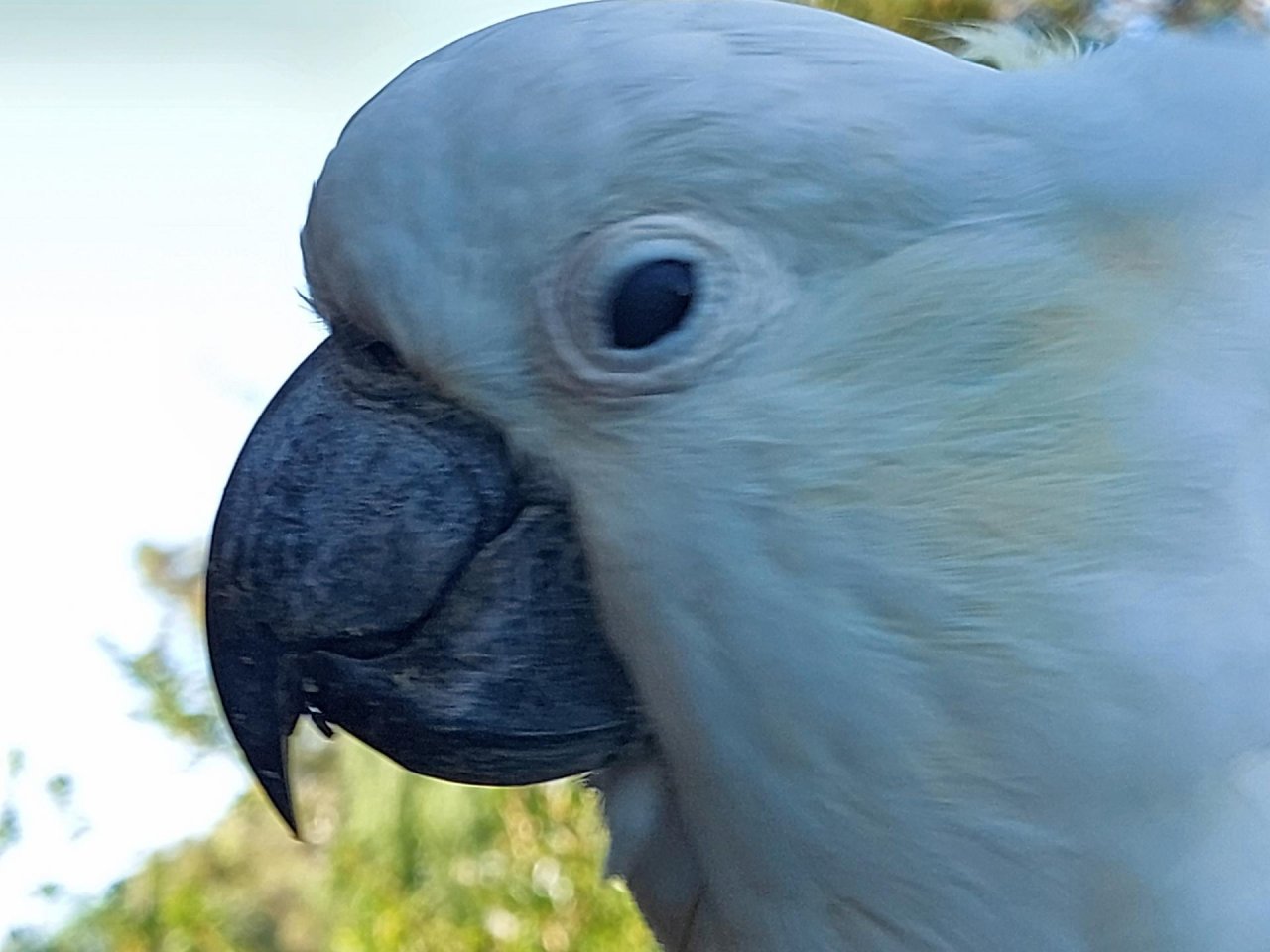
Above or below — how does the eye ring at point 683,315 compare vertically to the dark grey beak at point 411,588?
above

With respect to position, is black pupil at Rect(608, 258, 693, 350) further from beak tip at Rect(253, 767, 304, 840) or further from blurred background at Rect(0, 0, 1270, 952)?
blurred background at Rect(0, 0, 1270, 952)

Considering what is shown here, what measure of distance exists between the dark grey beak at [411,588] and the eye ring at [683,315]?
0.08 m

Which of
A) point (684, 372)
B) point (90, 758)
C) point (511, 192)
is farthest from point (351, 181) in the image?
point (90, 758)

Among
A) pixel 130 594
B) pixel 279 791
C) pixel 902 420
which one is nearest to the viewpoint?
pixel 902 420

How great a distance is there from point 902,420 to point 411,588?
28cm

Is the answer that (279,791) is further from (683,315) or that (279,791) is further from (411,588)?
(683,315)

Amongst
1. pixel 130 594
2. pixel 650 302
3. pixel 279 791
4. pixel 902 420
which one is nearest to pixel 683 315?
pixel 650 302

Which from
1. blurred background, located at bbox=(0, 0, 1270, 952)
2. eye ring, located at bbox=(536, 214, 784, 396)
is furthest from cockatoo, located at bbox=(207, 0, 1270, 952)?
blurred background, located at bbox=(0, 0, 1270, 952)

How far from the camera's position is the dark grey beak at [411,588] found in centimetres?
71

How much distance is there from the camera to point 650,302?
0.65 metres

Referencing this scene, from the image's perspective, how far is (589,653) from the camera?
719 millimetres

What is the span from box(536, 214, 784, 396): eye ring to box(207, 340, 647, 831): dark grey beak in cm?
8

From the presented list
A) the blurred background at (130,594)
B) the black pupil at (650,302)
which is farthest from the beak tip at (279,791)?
the blurred background at (130,594)

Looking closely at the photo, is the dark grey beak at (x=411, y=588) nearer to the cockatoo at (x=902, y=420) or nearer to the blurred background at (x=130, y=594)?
the cockatoo at (x=902, y=420)
